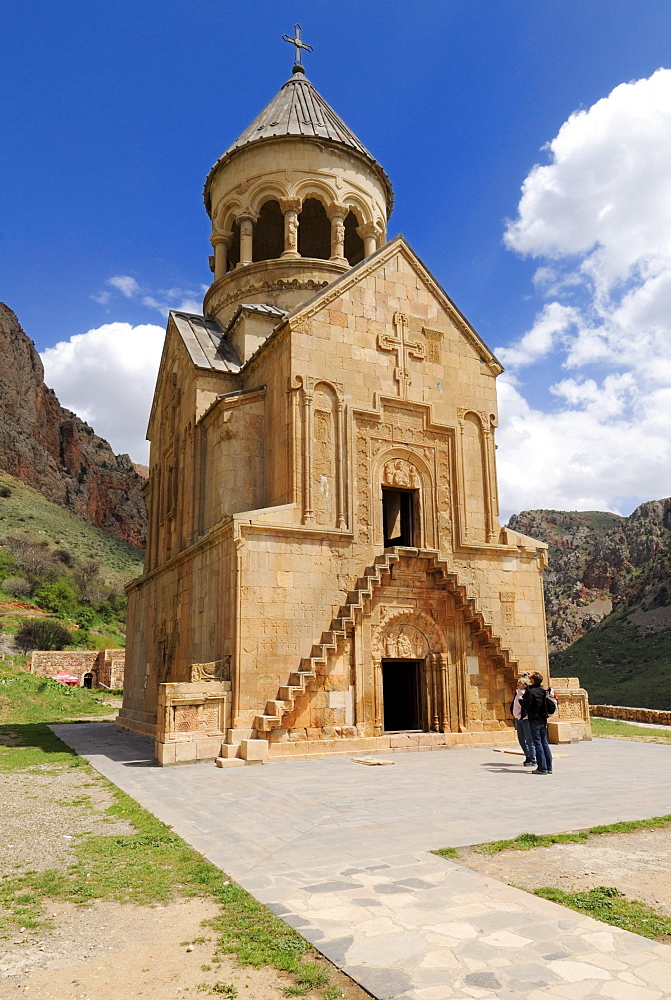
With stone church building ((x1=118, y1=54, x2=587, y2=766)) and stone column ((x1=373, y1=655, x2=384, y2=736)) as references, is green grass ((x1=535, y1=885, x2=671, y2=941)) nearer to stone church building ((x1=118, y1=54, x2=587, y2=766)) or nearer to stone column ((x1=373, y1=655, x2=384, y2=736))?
stone church building ((x1=118, y1=54, x2=587, y2=766))

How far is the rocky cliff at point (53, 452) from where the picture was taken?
8319 cm

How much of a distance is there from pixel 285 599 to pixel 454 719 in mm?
4923

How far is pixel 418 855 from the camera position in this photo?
21.9 feet

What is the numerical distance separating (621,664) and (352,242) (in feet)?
116

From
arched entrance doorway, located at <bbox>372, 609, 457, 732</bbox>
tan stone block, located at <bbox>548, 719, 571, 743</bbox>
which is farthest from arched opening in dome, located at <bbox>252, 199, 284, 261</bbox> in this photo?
tan stone block, located at <bbox>548, 719, 571, 743</bbox>

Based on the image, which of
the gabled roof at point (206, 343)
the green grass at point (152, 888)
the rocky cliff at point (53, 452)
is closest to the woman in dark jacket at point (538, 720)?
the green grass at point (152, 888)

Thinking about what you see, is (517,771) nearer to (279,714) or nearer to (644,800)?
(644,800)

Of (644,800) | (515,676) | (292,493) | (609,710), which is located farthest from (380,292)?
(609,710)

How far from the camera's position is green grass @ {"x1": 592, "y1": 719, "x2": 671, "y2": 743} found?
64.4 feet

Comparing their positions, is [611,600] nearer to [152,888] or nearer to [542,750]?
[542,750]

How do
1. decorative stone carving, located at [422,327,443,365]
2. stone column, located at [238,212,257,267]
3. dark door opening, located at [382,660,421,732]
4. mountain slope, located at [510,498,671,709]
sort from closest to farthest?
1. dark door opening, located at [382,660,421,732]
2. decorative stone carving, located at [422,327,443,365]
3. stone column, located at [238,212,257,267]
4. mountain slope, located at [510,498,671,709]

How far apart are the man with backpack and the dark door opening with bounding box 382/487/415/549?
6.17 m

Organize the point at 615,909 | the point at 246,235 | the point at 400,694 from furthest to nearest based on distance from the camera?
the point at 246,235 → the point at 400,694 → the point at 615,909

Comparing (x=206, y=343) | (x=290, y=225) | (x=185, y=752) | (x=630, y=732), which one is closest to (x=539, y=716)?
(x=185, y=752)
